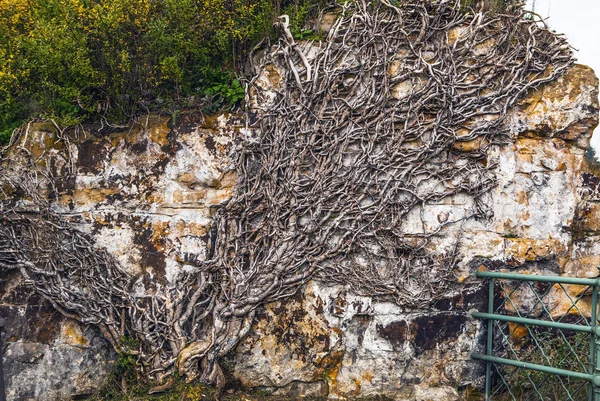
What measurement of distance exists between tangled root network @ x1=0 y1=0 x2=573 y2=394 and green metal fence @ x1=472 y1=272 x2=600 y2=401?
0.54m

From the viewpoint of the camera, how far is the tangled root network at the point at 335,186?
5.04 m

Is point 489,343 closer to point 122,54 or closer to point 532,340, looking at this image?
point 532,340

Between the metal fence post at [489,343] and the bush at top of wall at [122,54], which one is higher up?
the bush at top of wall at [122,54]

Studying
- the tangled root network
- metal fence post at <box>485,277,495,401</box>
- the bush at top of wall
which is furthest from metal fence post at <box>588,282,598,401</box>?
the bush at top of wall

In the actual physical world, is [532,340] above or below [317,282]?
below

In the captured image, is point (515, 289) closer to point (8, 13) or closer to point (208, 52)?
point (208, 52)

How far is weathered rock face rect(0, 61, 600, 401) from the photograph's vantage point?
5.09m

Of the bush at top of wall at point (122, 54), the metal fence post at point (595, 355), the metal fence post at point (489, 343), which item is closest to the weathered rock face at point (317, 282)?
the metal fence post at point (489, 343)

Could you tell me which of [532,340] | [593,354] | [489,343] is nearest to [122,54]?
[489,343]

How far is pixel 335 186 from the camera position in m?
5.17

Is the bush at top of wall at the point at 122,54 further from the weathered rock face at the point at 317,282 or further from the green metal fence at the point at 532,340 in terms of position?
the green metal fence at the point at 532,340

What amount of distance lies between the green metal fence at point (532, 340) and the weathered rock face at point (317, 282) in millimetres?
156

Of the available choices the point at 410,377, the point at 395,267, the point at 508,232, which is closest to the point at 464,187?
the point at 508,232

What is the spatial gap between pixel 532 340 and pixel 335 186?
7.53 feet
